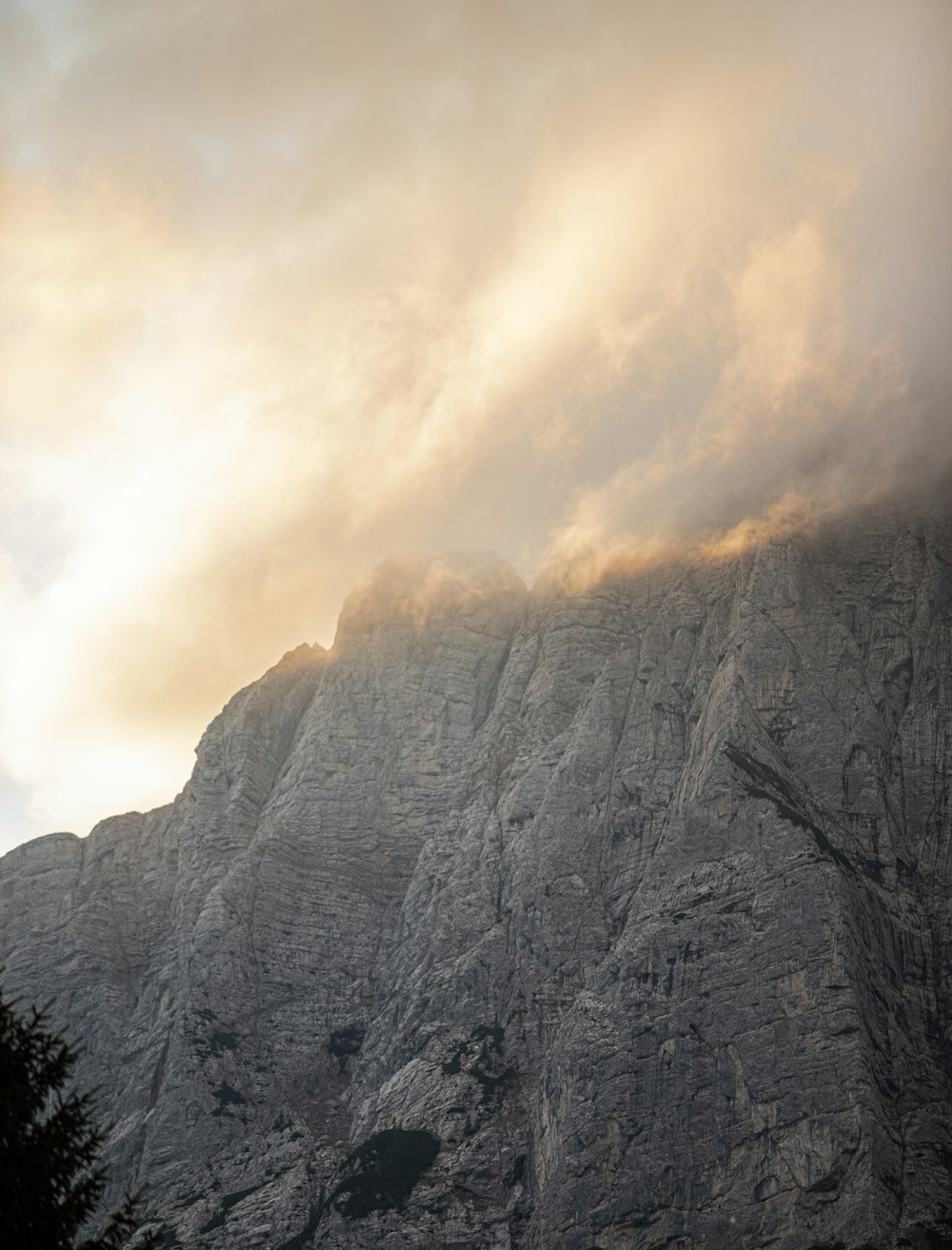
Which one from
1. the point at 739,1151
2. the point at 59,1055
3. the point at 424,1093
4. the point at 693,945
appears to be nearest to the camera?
the point at 59,1055

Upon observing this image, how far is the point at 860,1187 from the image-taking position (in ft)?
467

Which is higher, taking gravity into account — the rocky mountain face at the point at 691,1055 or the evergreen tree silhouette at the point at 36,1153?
the evergreen tree silhouette at the point at 36,1153

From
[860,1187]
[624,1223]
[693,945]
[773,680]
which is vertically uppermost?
[773,680]

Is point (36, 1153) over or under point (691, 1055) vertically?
over

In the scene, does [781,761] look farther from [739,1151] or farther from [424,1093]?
[424,1093]

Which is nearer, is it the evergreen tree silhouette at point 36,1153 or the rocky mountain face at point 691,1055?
the evergreen tree silhouette at point 36,1153

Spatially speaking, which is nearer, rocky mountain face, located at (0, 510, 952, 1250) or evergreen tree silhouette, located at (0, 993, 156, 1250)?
evergreen tree silhouette, located at (0, 993, 156, 1250)

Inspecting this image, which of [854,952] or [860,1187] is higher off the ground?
[854,952]

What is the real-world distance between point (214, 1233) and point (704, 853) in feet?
268

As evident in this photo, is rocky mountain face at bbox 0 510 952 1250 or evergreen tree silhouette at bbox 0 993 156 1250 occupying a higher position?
evergreen tree silhouette at bbox 0 993 156 1250

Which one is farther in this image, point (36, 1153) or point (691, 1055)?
point (691, 1055)

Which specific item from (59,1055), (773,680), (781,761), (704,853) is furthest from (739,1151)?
(59,1055)

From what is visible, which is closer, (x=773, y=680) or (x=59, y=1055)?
(x=59, y=1055)

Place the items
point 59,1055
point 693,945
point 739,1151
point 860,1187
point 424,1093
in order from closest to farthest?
point 59,1055, point 860,1187, point 739,1151, point 693,945, point 424,1093
